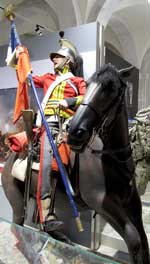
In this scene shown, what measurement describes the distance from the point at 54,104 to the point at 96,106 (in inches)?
22.4

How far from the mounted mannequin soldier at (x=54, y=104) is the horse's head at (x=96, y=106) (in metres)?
0.36

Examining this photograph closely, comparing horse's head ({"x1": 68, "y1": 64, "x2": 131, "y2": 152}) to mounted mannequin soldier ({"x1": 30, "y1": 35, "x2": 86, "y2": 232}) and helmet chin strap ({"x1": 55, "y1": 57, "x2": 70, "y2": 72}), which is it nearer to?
mounted mannequin soldier ({"x1": 30, "y1": 35, "x2": 86, "y2": 232})

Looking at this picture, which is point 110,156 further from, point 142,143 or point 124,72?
point 142,143

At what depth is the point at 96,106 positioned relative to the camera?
4.27 feet

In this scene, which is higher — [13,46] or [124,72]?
[13,46]

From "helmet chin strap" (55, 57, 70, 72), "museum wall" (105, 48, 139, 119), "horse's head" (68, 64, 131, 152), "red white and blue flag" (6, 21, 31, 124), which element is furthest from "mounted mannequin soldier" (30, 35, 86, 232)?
"museum wall" (105, 48, 139, 119)

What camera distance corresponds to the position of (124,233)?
1.47 metres

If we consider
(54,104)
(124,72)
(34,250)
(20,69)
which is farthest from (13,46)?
(34,250)

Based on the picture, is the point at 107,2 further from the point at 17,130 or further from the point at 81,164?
the point at 81,164

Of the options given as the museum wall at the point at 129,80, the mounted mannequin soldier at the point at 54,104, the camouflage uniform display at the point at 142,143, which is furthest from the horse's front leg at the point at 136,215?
the museum wall at the point at 129,80

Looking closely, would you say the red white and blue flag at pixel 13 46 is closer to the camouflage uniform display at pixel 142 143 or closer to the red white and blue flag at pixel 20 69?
the red white and blue flag at pixel 20 69

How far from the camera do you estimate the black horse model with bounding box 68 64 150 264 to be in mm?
1304

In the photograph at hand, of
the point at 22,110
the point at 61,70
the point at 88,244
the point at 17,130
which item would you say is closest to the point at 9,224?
the point at 22,110

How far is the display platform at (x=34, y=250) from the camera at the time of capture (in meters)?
1.22
